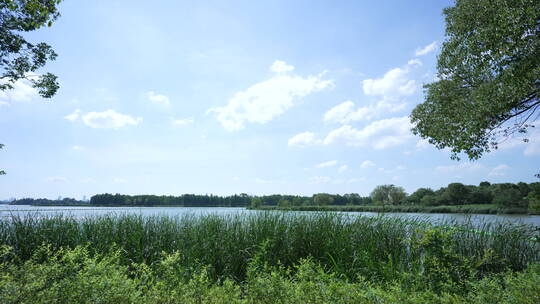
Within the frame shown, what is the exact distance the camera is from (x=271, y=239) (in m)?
6.65

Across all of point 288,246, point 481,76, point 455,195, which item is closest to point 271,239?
point 288,246

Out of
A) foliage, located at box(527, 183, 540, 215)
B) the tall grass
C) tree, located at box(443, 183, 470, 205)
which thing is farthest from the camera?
tree, located at box(443, 183, 470, 205)

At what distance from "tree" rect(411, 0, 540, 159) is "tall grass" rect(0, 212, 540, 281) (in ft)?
12.1

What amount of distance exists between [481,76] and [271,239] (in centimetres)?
896

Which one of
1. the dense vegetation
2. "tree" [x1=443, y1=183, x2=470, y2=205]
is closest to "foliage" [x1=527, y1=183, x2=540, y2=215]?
"tree" [x1=443, y1=183, x2=470, y2=205]

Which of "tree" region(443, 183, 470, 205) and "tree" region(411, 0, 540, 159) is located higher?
"tree" region(411, 0, 540, 159)

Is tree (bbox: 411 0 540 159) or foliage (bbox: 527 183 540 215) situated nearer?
tree (bbox: 411 0 540 159)

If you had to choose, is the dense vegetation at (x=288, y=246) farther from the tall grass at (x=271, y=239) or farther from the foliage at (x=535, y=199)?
the foliage at (x=535, y=199)

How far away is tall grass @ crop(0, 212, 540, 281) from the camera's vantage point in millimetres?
6438

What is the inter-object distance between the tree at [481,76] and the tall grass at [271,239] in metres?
3.68

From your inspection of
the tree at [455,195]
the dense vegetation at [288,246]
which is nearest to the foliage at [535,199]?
the tree at [455,195]

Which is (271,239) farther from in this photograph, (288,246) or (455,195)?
(455,195)

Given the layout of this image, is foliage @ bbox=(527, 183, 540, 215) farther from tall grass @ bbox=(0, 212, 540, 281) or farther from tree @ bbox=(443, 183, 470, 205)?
tall grass @ bbox=(0, 212, 540, 281)

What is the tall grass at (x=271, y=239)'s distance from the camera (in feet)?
21.1
